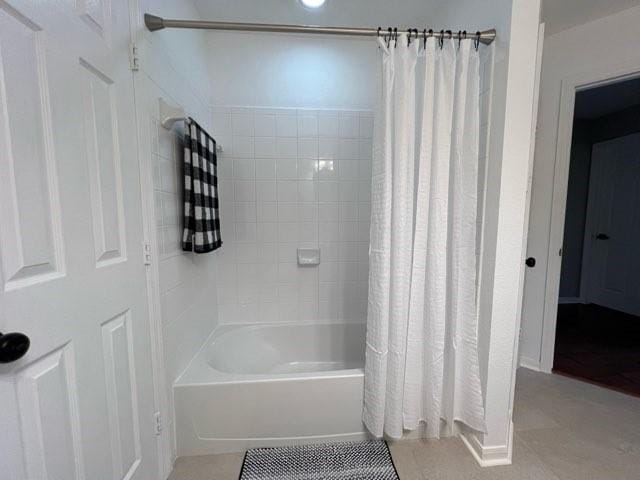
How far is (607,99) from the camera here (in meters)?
2.74

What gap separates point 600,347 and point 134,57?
393cm

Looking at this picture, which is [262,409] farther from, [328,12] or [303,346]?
[328,12]

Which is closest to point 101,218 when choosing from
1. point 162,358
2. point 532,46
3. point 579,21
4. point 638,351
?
point 162,358

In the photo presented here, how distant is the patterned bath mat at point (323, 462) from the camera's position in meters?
1.25

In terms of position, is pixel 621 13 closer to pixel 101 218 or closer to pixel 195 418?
pixel 101 218

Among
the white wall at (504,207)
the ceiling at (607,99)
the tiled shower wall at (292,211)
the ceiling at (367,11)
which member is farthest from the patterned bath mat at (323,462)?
the ceiling at (607,99)

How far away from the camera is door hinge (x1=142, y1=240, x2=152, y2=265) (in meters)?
1.08

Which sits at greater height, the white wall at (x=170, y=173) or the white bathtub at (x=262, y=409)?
the white wall at (x=170, y=173)

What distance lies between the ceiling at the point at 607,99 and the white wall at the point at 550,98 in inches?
25.2

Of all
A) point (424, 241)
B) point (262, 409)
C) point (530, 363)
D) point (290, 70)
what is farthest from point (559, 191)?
point (262, 409)

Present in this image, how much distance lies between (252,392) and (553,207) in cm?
238

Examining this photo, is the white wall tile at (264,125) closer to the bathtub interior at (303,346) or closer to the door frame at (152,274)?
the door frame at (152,274)

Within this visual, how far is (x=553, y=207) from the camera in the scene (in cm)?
195

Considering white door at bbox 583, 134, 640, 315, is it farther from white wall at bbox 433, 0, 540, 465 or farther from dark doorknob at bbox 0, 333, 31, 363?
dark doorknob at bbox 0, 333, 31, 363
